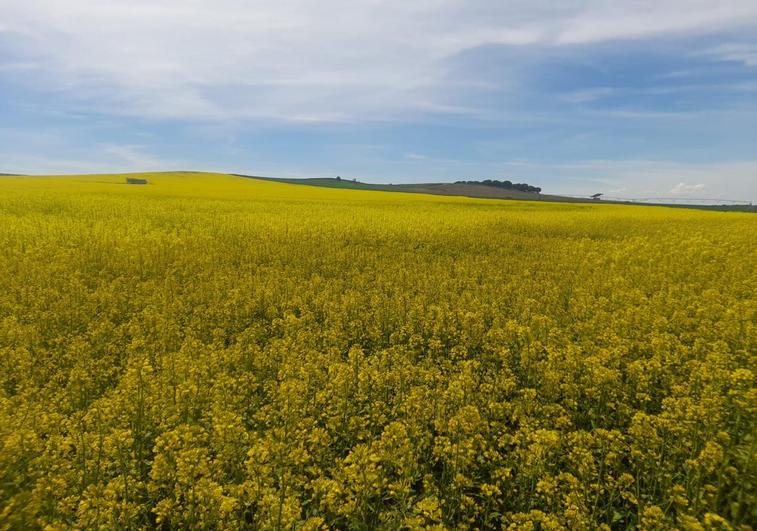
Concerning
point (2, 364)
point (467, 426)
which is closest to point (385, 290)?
point (467, 426)

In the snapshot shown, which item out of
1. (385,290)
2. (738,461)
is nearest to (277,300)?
(385,290)

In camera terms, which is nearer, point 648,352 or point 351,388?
point 351,388

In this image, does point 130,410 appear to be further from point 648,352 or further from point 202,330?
point 648,352

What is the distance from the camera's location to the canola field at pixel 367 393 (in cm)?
327

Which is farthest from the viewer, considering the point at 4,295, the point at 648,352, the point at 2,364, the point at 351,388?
the point at 4,295

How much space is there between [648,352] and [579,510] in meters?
4.61

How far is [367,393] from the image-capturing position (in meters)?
5.03

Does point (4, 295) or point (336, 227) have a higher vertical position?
point (336, 227)

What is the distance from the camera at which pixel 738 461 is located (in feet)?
12.4

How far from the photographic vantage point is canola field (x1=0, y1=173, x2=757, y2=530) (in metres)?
3.27

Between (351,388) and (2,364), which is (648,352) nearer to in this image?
(351,388)

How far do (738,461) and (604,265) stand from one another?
11138 millimetres

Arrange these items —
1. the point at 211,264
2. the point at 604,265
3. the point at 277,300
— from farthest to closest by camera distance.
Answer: the point at 604,265, the point at 211,264, the point at 277,300

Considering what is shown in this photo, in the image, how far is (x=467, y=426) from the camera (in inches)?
153
